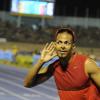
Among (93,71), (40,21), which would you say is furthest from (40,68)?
(40,21)

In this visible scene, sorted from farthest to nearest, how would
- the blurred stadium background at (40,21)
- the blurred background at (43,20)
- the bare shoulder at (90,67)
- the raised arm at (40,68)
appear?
the blurred stadium background at (40,21)
the blurred background at (43,20)
the raised arm at (40,68)
the bare shoulder at (90,67)

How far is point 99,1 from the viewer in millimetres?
79375

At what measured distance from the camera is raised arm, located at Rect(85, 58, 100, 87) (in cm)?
469

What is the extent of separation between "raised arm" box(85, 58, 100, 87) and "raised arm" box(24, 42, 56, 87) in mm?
343

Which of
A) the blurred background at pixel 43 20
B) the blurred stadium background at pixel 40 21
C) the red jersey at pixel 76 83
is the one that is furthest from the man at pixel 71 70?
the blurred stadium background at pixel 40 21

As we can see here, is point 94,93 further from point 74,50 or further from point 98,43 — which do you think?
point 98,43

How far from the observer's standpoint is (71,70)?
4.76 m

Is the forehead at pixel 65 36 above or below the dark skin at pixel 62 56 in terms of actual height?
above

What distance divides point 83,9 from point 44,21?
20.2ft

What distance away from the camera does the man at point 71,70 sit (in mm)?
4723

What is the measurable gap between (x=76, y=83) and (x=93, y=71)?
19cm

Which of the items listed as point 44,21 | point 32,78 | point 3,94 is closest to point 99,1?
point 44,21

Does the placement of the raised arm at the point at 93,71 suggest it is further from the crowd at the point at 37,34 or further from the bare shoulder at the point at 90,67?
the crowd at the point at 37,34

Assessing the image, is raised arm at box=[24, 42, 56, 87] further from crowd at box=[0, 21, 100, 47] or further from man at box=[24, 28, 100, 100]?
crowd at box=[0, 21, 100, 47]
